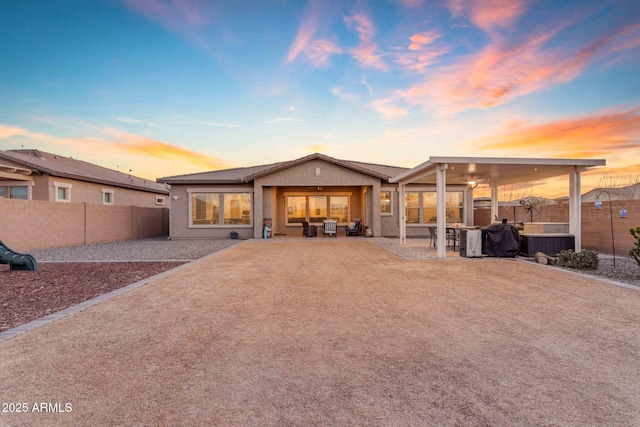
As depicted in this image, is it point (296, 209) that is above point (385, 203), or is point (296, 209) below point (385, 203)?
below

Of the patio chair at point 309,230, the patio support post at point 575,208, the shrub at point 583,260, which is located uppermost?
the patio support post at point 575,208

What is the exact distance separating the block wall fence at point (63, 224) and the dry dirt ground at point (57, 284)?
3.44m

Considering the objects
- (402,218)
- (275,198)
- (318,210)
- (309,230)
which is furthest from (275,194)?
(402,218)

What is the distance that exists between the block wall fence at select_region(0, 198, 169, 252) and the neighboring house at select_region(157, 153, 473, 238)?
2.61 m

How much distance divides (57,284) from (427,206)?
15231 millimetres

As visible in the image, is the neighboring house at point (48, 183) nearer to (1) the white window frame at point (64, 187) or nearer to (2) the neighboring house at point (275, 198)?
(1) the white window frame at point (64, 187)

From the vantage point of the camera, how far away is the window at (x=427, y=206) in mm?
16562

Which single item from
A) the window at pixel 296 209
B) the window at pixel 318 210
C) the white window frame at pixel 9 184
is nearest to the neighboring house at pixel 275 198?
the window at pixel 296 209

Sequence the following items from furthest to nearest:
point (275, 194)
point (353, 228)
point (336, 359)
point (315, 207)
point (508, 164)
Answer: point (315, 207), point (275, 194), point (353, 228), point (508, 164), point (336, 359)

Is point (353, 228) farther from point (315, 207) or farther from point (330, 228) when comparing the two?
point (315, 207)

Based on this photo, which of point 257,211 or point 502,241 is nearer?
point 502,241

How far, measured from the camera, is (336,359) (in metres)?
2.84

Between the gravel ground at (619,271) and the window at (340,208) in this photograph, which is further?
the window at (340,208)

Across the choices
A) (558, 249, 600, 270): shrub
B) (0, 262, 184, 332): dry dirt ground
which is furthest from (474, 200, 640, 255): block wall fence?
(0, 262, 184, 332): dry dirt ground
